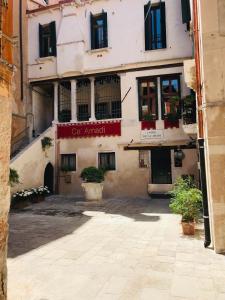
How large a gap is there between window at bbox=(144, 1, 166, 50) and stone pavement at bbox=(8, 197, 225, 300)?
Answer: 10.5m

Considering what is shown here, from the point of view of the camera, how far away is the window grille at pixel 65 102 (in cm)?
1862

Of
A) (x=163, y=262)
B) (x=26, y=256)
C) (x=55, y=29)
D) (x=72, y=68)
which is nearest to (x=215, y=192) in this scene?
(x=163, y=262)

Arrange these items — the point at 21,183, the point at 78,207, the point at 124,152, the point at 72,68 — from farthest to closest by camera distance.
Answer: the point at 72,68, the point at 124,152, the point at 21,183, the point at 78,207

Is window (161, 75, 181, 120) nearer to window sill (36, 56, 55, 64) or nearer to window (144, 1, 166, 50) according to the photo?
window (144, 1, 166, 50)

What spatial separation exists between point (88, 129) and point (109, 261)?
11838mm

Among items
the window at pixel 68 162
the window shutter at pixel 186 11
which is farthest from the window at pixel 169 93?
the window at pixel 68 162

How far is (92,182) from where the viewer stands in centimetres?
1400

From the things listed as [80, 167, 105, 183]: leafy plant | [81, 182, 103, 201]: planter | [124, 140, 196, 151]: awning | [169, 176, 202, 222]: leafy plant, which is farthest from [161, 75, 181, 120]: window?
[169, 176, 202, 222]: leafy plant

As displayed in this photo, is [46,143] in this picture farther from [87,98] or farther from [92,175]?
[87,98]

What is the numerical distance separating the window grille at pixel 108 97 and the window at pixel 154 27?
11.0ft

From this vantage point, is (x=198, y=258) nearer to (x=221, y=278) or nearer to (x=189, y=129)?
(x=221, y=278)

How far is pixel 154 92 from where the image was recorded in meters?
16.5

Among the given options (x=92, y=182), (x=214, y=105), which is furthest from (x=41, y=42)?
(x=214, y=105)

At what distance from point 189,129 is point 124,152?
415cm
